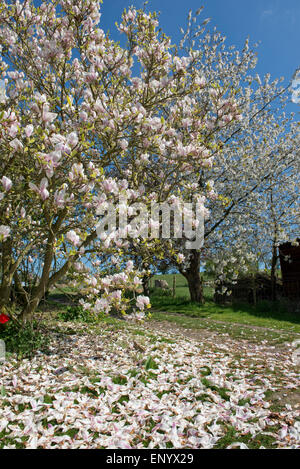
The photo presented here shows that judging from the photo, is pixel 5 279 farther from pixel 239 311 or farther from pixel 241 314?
pixel 239 311

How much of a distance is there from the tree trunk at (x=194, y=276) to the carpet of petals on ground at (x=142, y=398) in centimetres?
975

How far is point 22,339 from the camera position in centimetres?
691

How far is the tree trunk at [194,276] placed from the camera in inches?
674

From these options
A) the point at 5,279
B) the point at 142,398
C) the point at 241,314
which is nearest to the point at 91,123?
the point at 5,279

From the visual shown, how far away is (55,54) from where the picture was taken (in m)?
5.88

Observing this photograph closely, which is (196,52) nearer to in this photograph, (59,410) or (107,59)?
(107,59)

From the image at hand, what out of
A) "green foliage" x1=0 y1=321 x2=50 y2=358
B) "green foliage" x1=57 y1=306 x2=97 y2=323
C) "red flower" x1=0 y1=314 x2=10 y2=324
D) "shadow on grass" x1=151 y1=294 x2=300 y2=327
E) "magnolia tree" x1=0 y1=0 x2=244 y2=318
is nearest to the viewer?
"magnolia tree" x1=0 y1=0 x2=244 y2=318

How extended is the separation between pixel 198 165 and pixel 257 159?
33.8 ft

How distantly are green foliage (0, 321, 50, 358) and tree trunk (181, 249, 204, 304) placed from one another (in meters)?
10.7

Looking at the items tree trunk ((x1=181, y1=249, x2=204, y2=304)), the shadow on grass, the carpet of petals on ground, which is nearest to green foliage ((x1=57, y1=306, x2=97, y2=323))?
the carpet of petals on ground

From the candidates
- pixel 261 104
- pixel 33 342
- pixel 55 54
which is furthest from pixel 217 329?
pixel 261 104

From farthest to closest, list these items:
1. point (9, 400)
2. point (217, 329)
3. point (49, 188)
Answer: point (217, 329) → point (49, 188) → point (9, 400)

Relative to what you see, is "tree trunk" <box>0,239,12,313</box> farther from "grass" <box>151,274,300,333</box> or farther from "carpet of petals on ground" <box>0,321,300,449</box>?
"grass" <box>151,274,300,333</box>

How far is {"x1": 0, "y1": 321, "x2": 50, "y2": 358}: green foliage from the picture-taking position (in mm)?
6713
